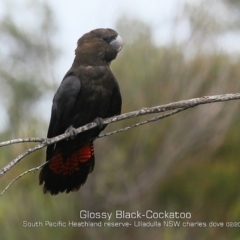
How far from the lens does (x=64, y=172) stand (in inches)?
165

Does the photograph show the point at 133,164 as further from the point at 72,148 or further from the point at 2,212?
the point at 72,148

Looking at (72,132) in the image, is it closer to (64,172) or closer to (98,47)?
(64,172)

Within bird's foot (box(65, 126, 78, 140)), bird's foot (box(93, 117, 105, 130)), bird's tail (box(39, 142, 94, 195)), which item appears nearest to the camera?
bird's foot (box(65, 126, 78, 140))

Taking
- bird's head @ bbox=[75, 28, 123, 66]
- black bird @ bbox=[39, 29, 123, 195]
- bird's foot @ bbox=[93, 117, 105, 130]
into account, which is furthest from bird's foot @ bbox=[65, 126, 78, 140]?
bird's head @ bbox=[75, 28, 123, 66]

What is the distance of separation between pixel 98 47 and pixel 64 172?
0.87m

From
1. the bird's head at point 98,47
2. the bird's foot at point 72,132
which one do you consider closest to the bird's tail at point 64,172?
the bird's foot at point 72,132

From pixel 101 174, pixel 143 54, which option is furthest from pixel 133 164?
pixel 143 54

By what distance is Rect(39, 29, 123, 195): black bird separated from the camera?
13.5 feet

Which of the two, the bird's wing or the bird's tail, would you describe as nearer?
the bird's wing

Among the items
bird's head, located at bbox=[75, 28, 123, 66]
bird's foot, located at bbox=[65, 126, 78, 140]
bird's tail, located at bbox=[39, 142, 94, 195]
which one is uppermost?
bird's head, located at bbox=[75, 28, 123, 66]

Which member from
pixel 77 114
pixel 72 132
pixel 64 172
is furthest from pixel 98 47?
pixel 64 172

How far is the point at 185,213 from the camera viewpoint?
7879 millimetres

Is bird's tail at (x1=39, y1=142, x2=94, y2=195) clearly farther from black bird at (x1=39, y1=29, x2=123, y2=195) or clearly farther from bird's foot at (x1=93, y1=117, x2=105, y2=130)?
bird's foot at (x1=93, y1=117, x2=105, y2=130)

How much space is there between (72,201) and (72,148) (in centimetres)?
261
